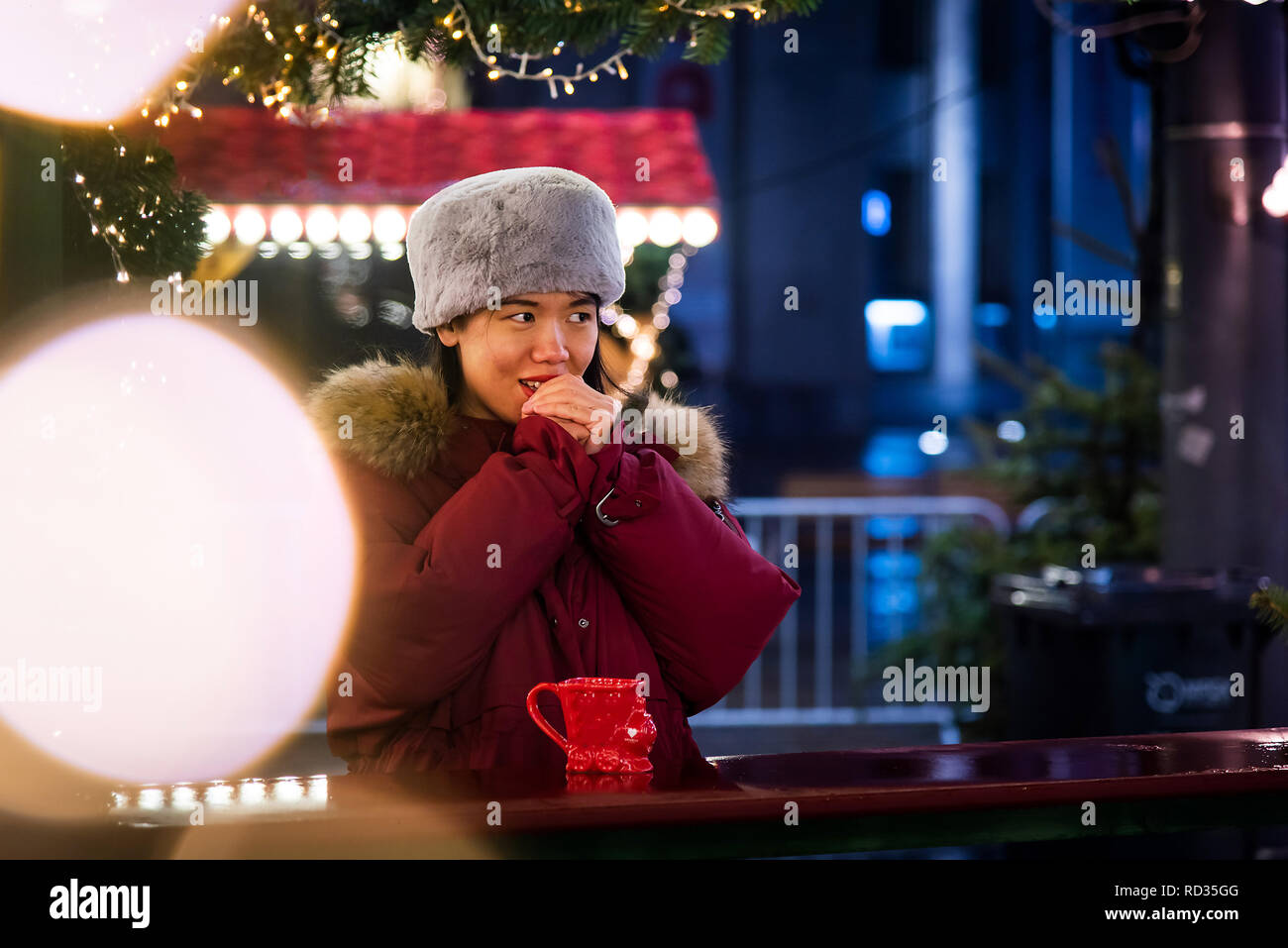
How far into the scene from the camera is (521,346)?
7.45 ft

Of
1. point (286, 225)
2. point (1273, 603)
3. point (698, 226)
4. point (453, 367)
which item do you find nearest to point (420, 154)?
point (286, 225)

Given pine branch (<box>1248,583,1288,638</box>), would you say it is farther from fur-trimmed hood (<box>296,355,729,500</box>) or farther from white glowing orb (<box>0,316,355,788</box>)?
white glowing orb (<box>0,316,355,788</box>)

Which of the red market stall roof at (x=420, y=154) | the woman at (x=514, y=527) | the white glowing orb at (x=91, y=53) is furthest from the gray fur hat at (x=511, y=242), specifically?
the red market stall roof at (x=420, y=154)

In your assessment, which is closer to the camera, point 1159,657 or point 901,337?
point 1159,657

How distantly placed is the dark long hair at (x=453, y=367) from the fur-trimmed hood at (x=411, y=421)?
0.03m

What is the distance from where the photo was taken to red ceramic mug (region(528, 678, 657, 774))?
1.90 m

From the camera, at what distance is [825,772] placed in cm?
193

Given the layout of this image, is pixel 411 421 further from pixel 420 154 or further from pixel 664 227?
pixel 420 154

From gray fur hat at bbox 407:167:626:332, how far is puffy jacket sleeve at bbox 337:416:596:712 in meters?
0.31

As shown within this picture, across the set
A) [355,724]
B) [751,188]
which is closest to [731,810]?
[355,724]

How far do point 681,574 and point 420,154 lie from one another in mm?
4922

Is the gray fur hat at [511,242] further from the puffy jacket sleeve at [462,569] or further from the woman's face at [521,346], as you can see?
the puffy jacket sleeve at [462,569]
